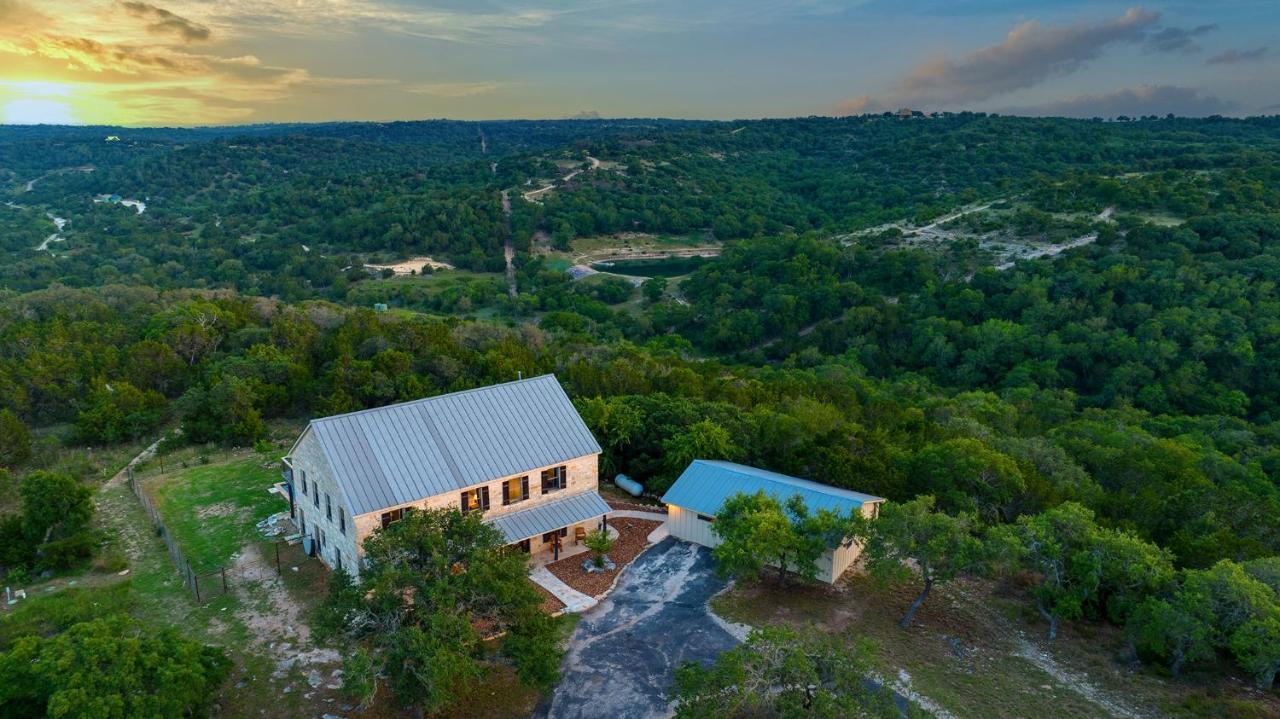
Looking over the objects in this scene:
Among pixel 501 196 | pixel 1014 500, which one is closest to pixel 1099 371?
pixel 1014 500

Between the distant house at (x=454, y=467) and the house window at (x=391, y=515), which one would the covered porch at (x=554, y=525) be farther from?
the house window at (x=391, y=515)

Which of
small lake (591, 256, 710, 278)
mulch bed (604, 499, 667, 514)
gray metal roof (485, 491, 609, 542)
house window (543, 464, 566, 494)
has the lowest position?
small lake (591, 256, 710, 278)

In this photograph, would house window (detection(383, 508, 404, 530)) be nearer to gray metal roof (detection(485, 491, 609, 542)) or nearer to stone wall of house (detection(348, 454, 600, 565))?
stone wall of house (detection(348, 454, 600, 565))

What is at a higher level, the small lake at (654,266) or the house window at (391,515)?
the house window at (391,515)

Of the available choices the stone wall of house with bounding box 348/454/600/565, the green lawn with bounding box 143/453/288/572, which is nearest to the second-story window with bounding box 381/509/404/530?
the stone wall of house with bounding box 348/454/600/565

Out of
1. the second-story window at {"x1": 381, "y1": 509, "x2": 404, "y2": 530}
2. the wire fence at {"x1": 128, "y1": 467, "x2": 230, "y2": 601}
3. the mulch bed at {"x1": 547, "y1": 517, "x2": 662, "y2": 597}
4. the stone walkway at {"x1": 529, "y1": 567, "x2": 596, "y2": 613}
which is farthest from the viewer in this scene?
the mulch bed at {"x1": 547, "y1": 517, "x2": 662, "y2": 597}

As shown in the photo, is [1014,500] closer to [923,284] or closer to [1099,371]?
[1099,371]

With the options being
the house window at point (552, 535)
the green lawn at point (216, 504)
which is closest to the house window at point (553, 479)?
the house window at point (552, 535)
